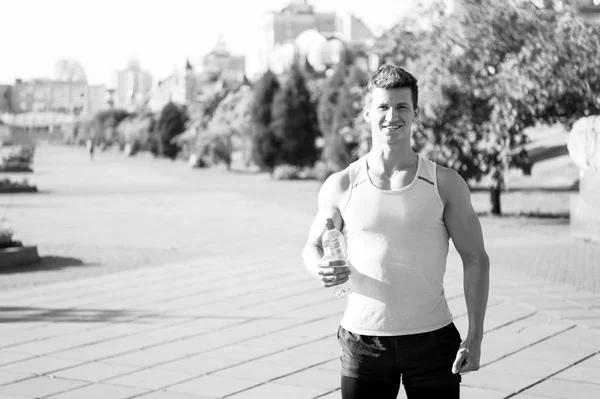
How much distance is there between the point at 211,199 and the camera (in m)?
25.9

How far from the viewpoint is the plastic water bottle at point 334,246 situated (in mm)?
3242

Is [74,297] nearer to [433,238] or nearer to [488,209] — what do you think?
[433,238]

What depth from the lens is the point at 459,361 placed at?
328 centimetres

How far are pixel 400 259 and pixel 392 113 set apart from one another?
500 millimetres

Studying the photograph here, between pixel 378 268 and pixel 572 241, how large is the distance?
12.4 metres

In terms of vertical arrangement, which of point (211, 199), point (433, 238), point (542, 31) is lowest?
point (211, 199)

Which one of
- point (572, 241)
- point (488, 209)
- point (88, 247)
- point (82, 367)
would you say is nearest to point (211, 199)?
point (488, 209)

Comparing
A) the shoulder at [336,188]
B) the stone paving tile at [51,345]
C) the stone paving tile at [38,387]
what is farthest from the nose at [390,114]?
the stone paving tile at [51,345]

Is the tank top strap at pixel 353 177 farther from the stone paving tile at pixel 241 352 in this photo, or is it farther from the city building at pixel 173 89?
the city building at pixel 173 89

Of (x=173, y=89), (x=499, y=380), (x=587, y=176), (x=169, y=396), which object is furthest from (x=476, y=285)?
(x=173, y=89)

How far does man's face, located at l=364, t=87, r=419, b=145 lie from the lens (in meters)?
3.31

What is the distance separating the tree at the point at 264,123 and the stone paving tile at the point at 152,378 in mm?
33240

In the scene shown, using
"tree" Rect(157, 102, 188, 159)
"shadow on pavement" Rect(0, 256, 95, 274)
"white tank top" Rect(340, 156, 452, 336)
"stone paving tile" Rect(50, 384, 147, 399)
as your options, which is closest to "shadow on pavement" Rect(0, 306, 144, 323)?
"stone paving tile" Rect(50, 384, 147, 399)

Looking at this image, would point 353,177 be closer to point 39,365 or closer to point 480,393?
point 480,393
